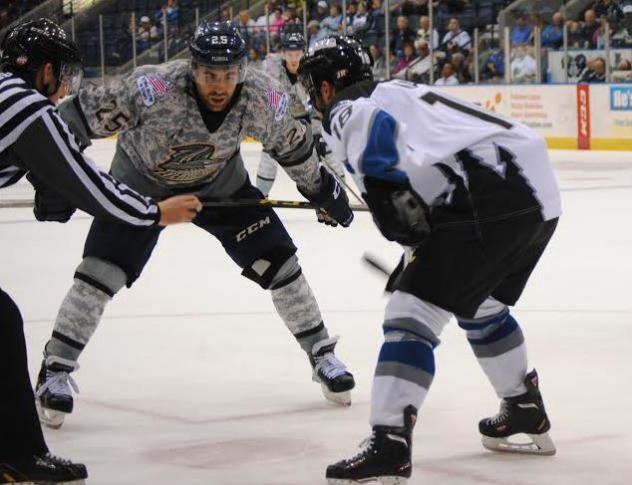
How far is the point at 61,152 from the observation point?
9.77ft

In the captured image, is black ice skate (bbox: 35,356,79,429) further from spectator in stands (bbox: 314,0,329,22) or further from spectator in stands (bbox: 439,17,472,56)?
spectator in stands (bbox: 314,0,329,22)

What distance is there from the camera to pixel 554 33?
47.3 feet

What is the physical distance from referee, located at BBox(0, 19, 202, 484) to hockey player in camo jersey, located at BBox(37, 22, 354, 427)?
1.99 ft

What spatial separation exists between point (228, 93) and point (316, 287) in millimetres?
2384

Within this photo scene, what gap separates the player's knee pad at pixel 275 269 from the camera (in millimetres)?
4176

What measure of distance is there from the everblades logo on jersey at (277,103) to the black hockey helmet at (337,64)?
0.77 metres

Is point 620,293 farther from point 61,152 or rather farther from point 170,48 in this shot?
point 170,48

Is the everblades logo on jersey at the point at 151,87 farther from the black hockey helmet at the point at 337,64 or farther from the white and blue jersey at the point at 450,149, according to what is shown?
the white and blue jersey at the point at 450,149

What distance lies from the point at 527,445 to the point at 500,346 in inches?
10.2

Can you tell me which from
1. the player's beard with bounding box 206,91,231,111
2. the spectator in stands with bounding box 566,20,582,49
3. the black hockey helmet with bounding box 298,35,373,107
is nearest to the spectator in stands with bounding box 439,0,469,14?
the spectator in stands with bounding box 566,20,582,49

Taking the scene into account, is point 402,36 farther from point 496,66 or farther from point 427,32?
point 496,66

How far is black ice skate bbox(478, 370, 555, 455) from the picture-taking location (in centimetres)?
A: 346

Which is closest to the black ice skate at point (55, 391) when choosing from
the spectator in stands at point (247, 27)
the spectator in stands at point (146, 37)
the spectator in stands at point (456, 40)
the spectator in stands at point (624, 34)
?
the spectator in stands at point (624, 34)

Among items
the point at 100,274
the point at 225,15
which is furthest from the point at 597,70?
the point at 100,274
